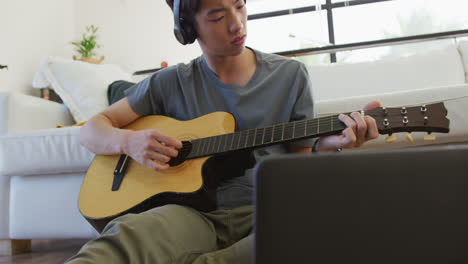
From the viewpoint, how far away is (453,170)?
0.25m

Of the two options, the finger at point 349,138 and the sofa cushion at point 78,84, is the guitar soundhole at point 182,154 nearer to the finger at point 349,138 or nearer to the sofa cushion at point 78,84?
the finger at point 349,138

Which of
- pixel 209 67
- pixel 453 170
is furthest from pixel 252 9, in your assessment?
pixel 453 170

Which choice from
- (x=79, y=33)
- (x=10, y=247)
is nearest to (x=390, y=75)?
(x=10, y=247)

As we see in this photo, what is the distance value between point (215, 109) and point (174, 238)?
0.45 metres

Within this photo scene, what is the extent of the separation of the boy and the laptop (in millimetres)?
436

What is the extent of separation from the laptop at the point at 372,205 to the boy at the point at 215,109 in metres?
0.44

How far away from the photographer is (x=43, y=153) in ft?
4.71

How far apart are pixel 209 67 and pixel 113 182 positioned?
0.43 m

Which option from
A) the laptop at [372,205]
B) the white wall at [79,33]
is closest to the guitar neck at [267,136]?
the laptop at [372,205]

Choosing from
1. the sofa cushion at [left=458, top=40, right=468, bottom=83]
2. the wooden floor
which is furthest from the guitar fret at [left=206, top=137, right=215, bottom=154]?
the sofa cushion at [left=458, top=40, right=468, bottom=83]

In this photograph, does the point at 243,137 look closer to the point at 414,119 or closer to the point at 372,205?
the point at 414,119

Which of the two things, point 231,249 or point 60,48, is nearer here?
point 231,249

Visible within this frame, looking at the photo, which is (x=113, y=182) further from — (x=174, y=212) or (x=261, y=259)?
(x=261, y=259)

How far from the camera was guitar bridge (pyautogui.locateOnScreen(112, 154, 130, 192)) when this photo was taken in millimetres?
1048
